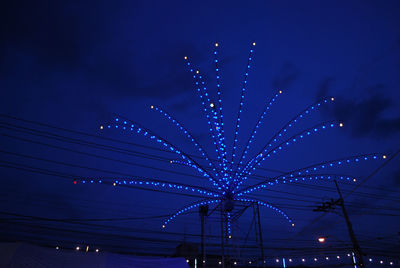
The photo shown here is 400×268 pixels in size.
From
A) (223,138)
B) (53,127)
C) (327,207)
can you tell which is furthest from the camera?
(327,207)

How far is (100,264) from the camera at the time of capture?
7.86 metres

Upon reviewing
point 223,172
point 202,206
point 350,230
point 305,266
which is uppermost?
point 223,172

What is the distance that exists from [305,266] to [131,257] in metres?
59.5

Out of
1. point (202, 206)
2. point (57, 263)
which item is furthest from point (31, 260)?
point (202, 206)

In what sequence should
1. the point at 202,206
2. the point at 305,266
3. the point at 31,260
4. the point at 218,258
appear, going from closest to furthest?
1. the point at 31,260
2. the point at 202,206
3. the point at 218,258
4. the point at 305,266

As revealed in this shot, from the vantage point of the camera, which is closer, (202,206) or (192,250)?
(202,206)

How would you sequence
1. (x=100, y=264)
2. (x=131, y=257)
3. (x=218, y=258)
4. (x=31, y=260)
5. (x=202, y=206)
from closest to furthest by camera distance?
(x=31, y=260) → (x=100, y=264) → (x=131, y=257) → (x=202, y=206) → (x=218, y=258)

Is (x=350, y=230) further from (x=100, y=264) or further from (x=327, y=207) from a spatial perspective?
(x=100, y=264)

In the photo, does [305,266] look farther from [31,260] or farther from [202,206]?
[31,260]

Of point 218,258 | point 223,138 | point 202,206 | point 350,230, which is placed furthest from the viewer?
point 218,258

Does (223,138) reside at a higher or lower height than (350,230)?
higher

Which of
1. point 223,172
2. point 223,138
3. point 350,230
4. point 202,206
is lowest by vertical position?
point 350,230

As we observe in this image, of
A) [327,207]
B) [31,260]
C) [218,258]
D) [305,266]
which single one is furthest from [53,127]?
[305,266]

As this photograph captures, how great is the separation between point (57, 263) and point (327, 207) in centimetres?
2153
